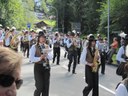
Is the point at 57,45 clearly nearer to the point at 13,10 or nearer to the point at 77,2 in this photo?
the point at 13,10

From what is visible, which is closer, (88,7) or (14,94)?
(14,94)

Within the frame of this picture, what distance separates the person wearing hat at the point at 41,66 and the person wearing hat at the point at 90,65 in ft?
3.24

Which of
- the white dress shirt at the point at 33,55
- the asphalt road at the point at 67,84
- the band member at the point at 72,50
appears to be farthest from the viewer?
the band member at the point at 72,50

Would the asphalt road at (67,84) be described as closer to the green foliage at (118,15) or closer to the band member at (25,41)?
the band member at (25,41)

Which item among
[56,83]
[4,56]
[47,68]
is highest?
[4,56]

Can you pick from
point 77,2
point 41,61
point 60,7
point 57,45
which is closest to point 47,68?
point 41,61

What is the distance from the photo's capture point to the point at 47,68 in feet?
30.1

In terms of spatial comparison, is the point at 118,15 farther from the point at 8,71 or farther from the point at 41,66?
the point at 8,71

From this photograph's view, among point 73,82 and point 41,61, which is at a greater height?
point 41,61

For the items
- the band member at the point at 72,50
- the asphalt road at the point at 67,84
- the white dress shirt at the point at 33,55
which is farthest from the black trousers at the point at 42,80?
the band member at the point at 72,50

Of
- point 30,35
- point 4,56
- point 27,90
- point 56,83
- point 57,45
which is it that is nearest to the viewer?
point 4,56

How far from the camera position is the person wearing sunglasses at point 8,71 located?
83.5 inches

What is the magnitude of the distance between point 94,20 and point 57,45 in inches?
1636

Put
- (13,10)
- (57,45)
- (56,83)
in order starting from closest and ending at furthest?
(56,83) < (57,45) < (13,10)
